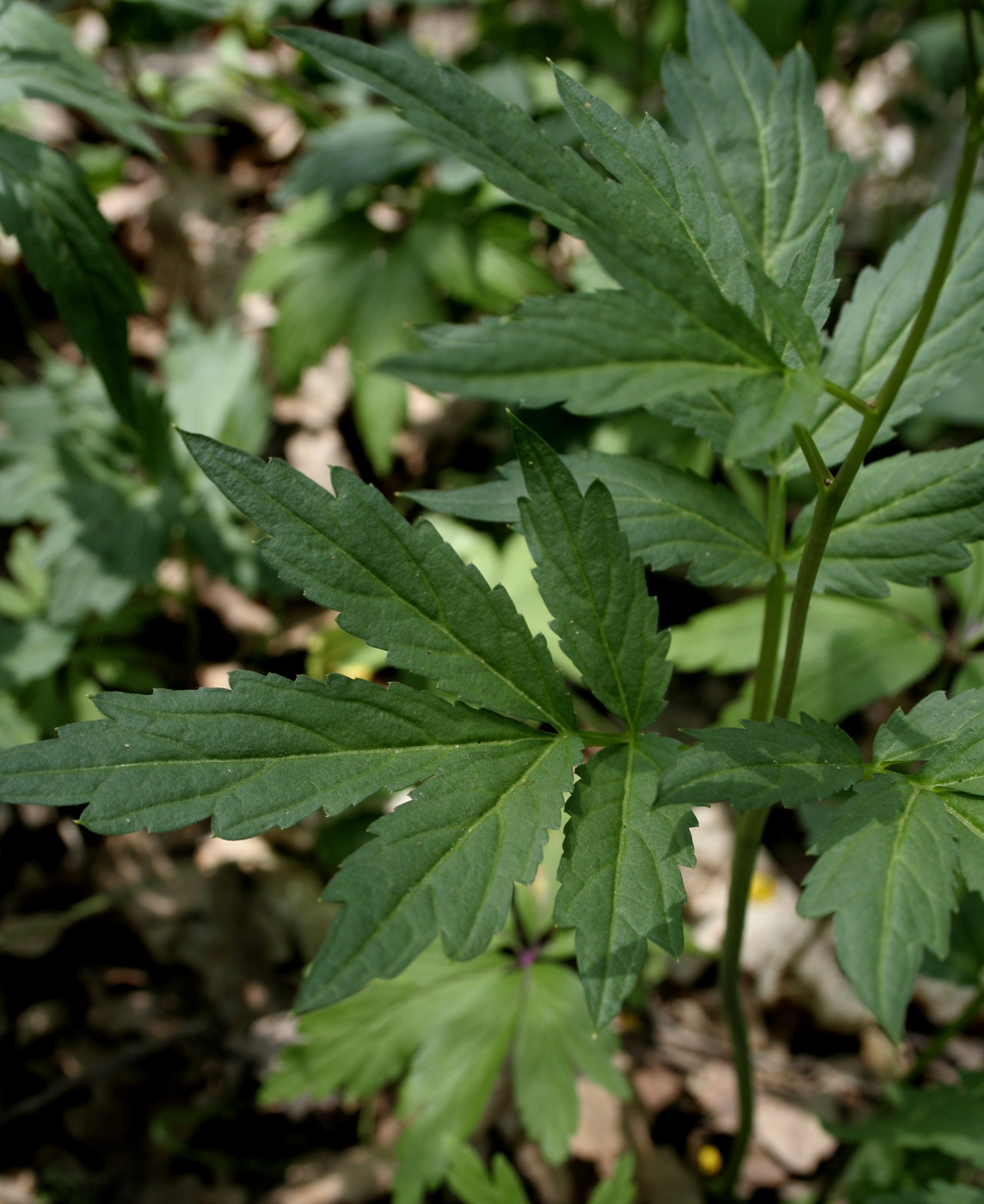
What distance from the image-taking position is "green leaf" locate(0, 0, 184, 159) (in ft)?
4.66

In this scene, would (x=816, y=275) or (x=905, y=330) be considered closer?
(x=816, y=275)

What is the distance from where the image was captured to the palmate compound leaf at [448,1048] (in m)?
1.67

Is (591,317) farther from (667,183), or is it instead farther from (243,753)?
(243,753)

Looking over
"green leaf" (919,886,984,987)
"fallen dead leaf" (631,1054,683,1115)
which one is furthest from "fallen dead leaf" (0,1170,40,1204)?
"green leaf" (919,886,984,987)

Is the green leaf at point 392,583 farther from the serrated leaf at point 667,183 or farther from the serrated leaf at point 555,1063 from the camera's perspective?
the serrated leaf at point 555,1063

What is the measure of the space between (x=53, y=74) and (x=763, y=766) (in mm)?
1464

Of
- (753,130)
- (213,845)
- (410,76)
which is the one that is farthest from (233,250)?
(410,76)

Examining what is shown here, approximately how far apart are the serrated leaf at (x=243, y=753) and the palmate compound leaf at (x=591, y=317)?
1.28ft

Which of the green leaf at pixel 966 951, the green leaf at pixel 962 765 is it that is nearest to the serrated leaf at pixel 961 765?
the green leaf at pixel 962 765

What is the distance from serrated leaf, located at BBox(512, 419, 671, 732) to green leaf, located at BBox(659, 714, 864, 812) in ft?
0.36

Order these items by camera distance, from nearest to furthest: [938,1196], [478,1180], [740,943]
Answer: [740,943] < [938,1196] < [478,1180]

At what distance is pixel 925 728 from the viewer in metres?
0.95

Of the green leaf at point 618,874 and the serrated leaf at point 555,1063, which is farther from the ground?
the green leaf at point 618,874

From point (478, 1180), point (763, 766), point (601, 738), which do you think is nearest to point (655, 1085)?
point (478, 1180)
